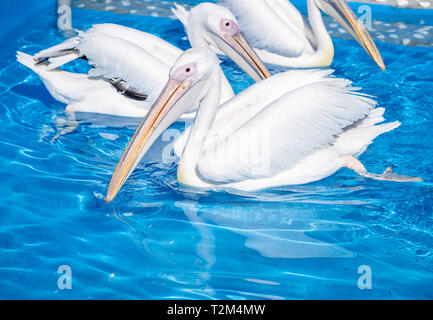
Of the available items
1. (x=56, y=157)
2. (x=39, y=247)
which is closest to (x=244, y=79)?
(x=56, y=157)

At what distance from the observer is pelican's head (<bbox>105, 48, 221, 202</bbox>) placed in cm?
299

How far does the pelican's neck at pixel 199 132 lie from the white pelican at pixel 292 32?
1.59 meters

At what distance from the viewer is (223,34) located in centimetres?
379

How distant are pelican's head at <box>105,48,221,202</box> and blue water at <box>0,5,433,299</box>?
328 millimetres

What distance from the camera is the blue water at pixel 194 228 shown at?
280 cm

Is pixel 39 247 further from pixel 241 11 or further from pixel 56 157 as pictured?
pixel 241 11

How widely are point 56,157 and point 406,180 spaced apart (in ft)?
6.74

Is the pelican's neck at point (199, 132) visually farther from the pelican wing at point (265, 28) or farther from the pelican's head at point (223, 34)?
the pelican wing at point (265, 28)

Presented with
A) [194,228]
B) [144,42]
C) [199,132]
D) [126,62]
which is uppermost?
[144,42]

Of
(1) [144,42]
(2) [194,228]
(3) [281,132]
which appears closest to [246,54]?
(1) [144,42]

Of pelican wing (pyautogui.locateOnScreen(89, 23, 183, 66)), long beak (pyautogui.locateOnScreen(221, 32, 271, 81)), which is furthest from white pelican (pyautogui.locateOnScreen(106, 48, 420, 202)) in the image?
pelican wing (pyautogui.locateOnScreen(89, 23, 183, 66))

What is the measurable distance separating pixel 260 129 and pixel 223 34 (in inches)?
36.3

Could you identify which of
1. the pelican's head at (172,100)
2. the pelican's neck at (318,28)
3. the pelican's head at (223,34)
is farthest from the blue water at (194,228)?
the pelican's neck at (318,28)

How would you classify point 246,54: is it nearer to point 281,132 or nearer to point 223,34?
point 223,34
